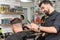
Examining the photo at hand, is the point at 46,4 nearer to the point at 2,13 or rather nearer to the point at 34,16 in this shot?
the point at 2,13

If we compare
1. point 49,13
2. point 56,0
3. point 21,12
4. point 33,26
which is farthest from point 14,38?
point 56,0

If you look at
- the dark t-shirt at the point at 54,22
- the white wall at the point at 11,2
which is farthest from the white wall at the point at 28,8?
the dark t-shirt at the point at 54,22

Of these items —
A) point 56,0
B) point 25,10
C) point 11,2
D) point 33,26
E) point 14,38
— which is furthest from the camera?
point 56,0

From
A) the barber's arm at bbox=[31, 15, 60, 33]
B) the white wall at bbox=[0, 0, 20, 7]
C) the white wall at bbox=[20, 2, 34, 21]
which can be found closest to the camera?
the barber's arm at bbox=[31, 15, 60, 33]

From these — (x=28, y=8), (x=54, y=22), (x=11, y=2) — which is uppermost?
(x=11, y=2)

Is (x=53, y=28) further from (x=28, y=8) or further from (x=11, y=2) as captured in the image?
(x=28, y=8)

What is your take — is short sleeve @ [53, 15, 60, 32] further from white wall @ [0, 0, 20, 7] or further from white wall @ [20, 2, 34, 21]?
white wall @ [20, 2, 34, 21]

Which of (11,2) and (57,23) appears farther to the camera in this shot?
(11,2)

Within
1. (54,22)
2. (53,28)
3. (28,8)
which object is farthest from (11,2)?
(53,28)

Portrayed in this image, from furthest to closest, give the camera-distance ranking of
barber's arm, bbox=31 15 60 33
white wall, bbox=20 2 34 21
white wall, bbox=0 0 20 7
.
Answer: white wall, bbox=20 2 34 21, white wall, bbox=0 0 20 7, barber's arm, bbox=31 15 60 33

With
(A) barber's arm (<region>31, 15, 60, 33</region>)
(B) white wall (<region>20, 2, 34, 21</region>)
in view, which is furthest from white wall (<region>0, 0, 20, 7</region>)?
(A) barber's arm (<region>31, 15, 60, 33</region>)

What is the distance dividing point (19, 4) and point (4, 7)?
785mm

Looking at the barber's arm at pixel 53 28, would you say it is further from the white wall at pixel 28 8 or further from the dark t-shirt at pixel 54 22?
the white wall at pixel 28 8

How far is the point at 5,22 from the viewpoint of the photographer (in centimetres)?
469
